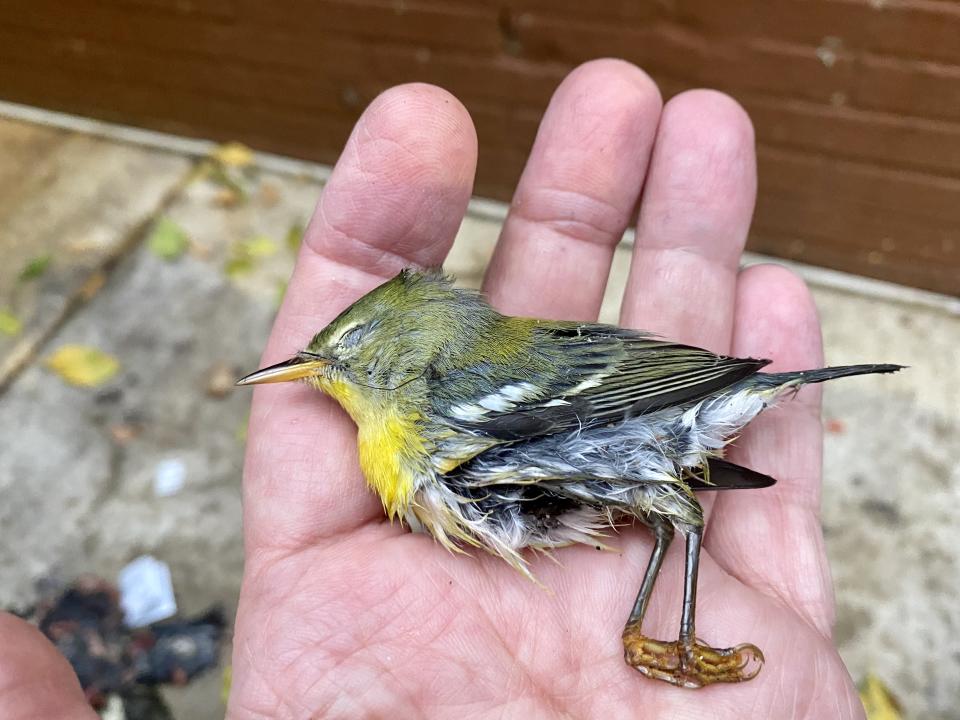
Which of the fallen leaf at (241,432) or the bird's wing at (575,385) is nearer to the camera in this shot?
the bird's wing at (575,385)

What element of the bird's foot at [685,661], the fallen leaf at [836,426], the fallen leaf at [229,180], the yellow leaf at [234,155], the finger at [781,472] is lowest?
the fallen leaf at [229,180]

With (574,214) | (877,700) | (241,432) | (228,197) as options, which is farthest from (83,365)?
(877,700)

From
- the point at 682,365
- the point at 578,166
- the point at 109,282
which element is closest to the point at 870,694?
the point at 682,365

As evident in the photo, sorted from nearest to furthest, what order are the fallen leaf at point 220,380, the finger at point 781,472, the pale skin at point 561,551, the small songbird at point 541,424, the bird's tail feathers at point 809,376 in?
1. the pale skin at point 561,551
2. the small songbird at point 541,424
3. the bird's tail feathers at point 809,376
4. the finger at point 781,472
5. the fallen leaf at point 220,380

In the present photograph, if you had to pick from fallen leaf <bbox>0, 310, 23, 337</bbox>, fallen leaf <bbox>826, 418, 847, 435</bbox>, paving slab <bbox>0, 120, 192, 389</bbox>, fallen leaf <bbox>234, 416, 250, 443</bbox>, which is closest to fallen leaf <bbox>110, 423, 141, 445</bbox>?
fallen leaf <bbox>234, 416, 250, 443</bbox>

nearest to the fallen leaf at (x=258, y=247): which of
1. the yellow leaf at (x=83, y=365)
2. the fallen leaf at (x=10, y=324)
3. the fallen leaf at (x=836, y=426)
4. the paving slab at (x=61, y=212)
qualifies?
the paving slab at (x=61, y=212)

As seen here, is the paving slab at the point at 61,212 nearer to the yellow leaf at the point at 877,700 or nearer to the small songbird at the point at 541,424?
the small songbird at the point at 541,424

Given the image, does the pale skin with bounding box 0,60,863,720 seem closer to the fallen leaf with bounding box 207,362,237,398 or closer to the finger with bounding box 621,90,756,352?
the finger with bounding box 621,90,756,352

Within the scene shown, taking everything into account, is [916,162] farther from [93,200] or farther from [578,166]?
[93,200]
